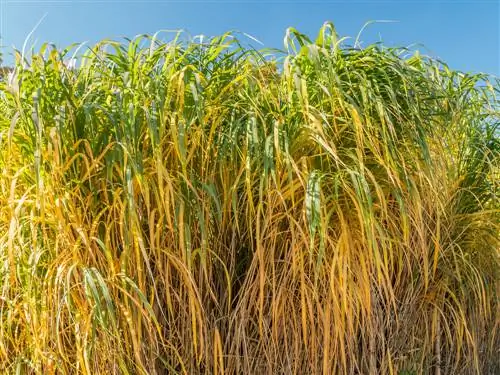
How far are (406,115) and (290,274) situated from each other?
62 cm

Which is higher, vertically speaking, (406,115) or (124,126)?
(406,115)

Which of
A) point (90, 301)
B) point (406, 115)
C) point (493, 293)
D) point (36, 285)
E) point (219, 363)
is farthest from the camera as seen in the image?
point (493, 293)

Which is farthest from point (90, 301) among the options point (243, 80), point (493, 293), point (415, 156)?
point (493, 293)

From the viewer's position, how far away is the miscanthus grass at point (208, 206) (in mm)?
1396

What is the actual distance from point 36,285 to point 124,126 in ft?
1.65

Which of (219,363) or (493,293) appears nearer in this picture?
(219,363)

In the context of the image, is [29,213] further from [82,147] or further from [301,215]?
[301,215]

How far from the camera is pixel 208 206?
1.47 meters

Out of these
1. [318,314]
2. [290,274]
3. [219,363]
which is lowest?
[219,363]

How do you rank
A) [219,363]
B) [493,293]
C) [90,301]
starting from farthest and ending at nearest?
[493,293] < [219,363] < [90,301]

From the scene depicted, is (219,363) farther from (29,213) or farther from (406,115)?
(406,115)

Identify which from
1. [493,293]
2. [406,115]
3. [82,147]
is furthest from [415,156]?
[82,147]

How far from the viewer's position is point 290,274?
152 cm

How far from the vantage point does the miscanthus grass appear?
140 centimetres
